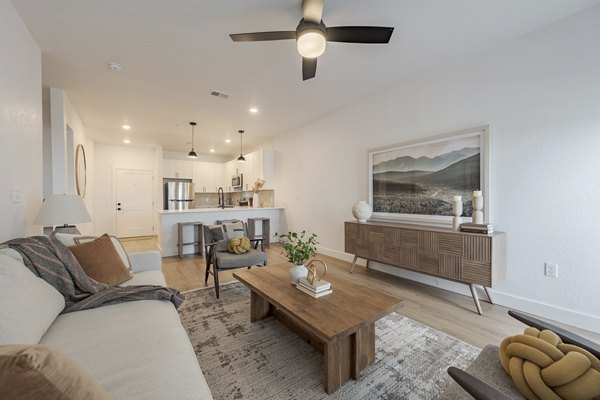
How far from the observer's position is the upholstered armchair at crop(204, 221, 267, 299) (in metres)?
2.79

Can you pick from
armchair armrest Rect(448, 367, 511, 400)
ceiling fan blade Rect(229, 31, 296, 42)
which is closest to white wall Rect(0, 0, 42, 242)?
ceiling fan blade Rect(229, 31, 296, 42)

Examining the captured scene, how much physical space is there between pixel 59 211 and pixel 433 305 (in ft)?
12.2

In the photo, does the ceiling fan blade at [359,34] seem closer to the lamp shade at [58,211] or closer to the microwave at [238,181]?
the lamp shade at [58,211]

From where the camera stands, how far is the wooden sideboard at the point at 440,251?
2.34 metres

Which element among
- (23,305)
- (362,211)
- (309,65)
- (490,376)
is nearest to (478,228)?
(362,211)

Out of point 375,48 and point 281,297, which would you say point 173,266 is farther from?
point 375,48

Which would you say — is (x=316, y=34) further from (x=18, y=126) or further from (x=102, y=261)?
(x=18, y=126)

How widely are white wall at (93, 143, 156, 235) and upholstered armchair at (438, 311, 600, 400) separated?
25.6 ft

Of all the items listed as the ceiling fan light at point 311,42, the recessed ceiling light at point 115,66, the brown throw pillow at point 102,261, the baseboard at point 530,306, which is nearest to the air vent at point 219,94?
the recessed ceiling light at point 115,66

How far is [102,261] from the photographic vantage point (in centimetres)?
187

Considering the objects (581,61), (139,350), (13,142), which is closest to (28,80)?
(13,142)

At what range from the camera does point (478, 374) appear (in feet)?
3.41

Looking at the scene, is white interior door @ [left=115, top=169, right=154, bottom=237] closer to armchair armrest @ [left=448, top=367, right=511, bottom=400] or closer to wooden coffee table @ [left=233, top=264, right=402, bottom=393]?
wooden coffee table @ [left=233, top=264, right=402, bottom=393]

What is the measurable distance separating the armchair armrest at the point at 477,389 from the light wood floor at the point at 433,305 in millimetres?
830
